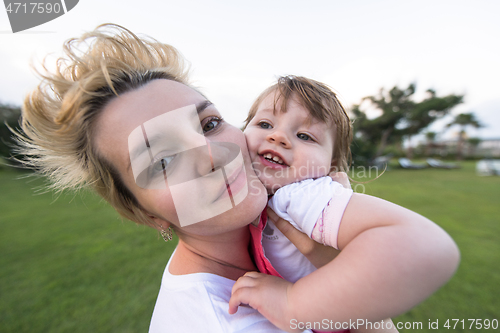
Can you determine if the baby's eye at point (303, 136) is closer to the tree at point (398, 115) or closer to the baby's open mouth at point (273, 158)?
the baby's open mouth at point (273, 158)

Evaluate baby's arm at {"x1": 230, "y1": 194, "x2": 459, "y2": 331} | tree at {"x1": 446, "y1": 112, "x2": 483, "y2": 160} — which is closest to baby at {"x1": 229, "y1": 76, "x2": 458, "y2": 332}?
baby's arm at {"x1": 230, "y1": 194, "x2": 459, "y2": 331}

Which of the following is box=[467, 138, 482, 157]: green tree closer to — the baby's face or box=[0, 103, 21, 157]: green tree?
the baby's face

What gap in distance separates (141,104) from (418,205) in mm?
8440

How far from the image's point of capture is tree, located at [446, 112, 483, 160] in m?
33.7

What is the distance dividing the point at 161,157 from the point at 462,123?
162ft

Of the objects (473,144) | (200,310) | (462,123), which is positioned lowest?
(473,144)

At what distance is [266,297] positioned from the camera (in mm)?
815

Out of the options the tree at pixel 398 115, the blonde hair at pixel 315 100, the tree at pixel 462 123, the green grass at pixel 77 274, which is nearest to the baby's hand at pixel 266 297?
the blonde hair at pixel 315 100

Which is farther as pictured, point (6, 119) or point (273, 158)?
point (6, 119)

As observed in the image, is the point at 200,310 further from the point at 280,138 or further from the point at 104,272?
the point at 104,272

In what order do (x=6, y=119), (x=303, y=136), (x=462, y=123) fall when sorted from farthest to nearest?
(x=462, y=123)
(x=6, y=119)
(x=303, y=136)

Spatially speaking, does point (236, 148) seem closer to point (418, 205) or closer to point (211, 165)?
point (211, 165)

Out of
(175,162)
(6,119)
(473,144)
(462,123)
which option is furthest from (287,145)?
(473,144)

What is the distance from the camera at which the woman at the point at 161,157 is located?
0.86 meters
